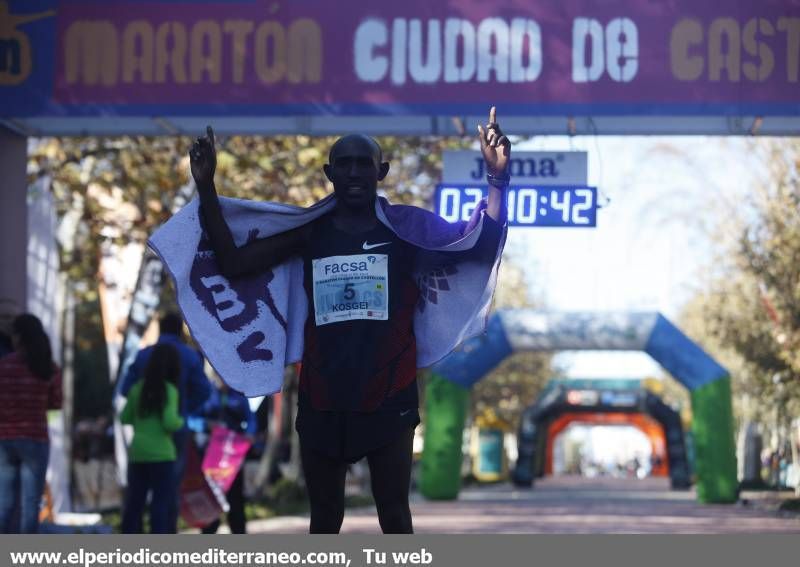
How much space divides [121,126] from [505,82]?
10.1 feet

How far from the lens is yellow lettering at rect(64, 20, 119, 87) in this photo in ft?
37.8

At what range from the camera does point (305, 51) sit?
11.5m

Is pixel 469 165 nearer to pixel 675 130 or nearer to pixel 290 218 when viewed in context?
pixel 675 130

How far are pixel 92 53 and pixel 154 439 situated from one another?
118 inches

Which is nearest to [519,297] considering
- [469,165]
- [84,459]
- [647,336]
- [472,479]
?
[472,479]

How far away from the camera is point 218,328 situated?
18.6ft

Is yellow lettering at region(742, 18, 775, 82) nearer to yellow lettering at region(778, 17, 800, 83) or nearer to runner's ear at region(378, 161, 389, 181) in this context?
yellow lettering at region(778, 17, 800, 83)

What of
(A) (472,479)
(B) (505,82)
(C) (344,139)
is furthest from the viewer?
(A) (472,479)

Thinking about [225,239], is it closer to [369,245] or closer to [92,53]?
[369,245]

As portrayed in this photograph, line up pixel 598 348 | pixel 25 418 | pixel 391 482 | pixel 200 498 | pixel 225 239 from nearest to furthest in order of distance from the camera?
pixel 391 482
pixel 225 239
pixel 25 418
pixel 200 498
pixel 598 348

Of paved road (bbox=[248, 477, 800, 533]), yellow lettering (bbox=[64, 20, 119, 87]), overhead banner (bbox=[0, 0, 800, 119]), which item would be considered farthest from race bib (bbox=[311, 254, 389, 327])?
paved road (bbox=[248, 477, 800, 533])

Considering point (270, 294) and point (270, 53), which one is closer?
point (270, 294)

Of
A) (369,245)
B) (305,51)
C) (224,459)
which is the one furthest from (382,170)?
(224,459)

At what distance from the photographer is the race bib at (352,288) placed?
17.6 ft
